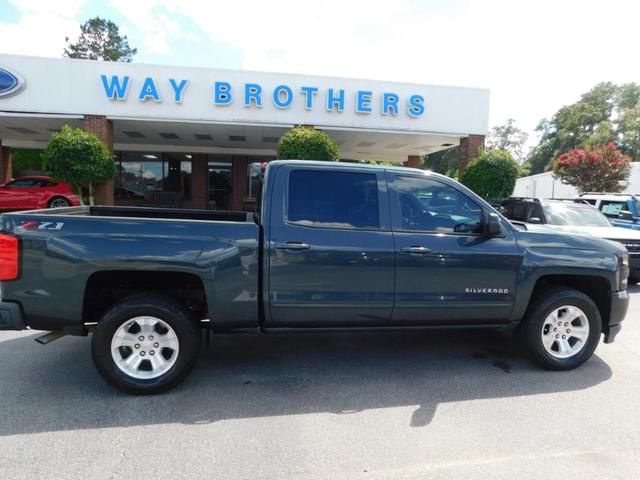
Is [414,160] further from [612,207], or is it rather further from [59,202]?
[59,202]

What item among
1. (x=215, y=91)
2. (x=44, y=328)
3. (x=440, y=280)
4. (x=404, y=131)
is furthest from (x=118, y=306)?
(x=404, y=131)

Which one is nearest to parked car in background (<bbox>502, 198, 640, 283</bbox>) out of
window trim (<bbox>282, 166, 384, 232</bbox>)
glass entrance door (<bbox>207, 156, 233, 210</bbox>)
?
window trim (<bbox>282, 166, 384, 232</bbox>)

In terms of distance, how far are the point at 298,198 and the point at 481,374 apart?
2.33 metres

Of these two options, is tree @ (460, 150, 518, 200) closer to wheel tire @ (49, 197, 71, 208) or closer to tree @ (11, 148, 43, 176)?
wheel tire @ (49, 197, 71, 208)

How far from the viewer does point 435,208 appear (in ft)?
13.0

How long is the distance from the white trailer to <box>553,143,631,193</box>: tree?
2183 mm

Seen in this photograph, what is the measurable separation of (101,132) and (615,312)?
1334 cm

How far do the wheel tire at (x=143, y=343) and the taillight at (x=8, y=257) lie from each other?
734mm

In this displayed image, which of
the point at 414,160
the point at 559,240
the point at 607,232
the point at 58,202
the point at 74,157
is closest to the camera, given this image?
the point at 559,240

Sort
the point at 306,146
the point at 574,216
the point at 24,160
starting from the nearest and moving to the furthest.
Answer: the point at 574,216 < the point at 306,146 < the point at 24,160

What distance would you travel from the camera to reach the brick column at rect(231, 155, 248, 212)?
20.4 meters

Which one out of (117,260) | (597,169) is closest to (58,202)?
(117,260)

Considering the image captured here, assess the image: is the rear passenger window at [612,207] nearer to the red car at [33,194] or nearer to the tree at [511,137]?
the red car at [33,194]

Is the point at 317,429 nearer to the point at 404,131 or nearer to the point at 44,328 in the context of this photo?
the point at 44,328
